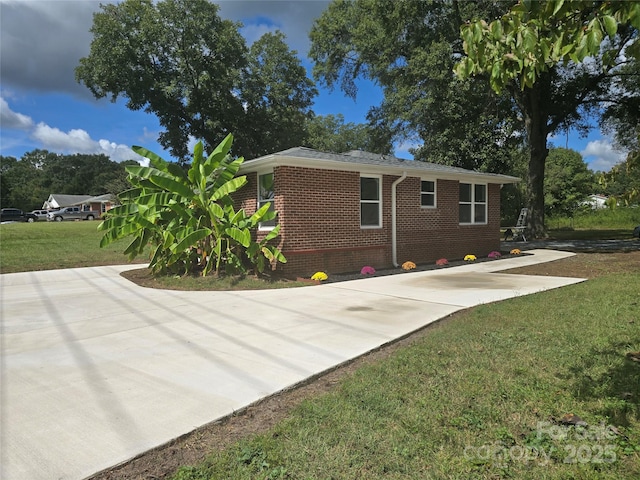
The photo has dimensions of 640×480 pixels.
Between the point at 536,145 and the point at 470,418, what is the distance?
22.2 metres

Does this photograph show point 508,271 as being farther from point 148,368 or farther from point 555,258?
point 148,368

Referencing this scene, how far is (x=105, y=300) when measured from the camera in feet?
25.0

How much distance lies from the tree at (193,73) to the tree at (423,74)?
505cm

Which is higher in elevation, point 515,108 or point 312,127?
point 312,127

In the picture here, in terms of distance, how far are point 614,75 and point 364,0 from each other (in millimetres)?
13756

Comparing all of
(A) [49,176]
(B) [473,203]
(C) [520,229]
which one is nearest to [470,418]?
(B) [473,203]

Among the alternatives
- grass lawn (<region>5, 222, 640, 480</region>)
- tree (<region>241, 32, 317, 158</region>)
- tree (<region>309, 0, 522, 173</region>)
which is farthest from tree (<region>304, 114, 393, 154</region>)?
grass lawn (<region>5, 222, 640, 480</region>)

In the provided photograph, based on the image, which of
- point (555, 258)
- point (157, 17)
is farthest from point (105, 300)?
point (157, 17)

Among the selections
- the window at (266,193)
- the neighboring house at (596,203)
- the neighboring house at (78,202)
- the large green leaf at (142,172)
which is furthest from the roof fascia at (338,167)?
the neighboring house at (78,202)

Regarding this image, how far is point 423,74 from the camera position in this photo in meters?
17.8

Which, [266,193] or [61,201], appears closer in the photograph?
[266,193]

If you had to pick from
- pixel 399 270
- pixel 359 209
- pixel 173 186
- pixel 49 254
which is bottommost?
pixel 399 270

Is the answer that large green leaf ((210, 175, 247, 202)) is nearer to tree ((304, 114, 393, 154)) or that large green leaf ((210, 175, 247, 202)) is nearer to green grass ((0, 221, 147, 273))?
green grass ((0, 221, 147, 273))

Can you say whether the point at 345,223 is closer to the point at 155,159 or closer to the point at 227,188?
the point at 227,188
